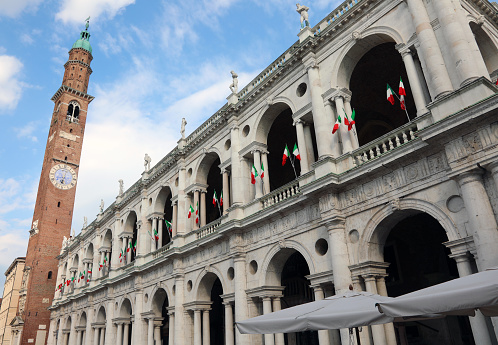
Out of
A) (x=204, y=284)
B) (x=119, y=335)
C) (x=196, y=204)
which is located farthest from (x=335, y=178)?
(x=119, y=335)

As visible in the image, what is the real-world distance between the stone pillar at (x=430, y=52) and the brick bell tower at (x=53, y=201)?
56086 mm

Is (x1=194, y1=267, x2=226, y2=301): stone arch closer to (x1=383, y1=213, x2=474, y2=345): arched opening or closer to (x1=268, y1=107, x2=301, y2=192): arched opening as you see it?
(x1=268, y1=107, x2=301, y2=192): arched opening

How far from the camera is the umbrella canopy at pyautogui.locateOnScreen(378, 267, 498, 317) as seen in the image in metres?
5.68

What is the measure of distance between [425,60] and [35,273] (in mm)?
57454

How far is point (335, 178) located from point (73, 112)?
194ft

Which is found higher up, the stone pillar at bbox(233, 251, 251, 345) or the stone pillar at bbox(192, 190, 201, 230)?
the stone pillar at bbox(192, 190, 201, 230)

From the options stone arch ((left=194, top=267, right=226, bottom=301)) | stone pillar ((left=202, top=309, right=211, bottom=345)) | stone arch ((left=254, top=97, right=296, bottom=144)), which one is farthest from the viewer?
stone arch ((left=194, top=267, right=226, bottom=301))

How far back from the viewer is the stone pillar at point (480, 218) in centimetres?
1048

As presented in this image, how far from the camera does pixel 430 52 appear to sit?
13.2 m

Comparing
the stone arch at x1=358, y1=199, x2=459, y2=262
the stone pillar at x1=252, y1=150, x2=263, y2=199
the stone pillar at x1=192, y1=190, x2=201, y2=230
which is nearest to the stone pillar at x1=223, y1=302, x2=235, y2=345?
the stone pillar at x1=252, y1=150, x2=263, y2=199

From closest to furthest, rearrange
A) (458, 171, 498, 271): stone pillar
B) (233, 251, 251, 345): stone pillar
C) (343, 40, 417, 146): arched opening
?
1. (458, 171, 498, 271): stone pillar
2. (343, 40, 417, 146): arched opening
3. (233, 251, 251, 345): stone pillar

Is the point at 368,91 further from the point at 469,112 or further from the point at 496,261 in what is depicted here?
the point at 496,261

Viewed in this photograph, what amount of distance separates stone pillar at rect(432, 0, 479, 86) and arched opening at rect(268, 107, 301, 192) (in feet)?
33.9

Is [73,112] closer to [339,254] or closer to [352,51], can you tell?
[352,51]
